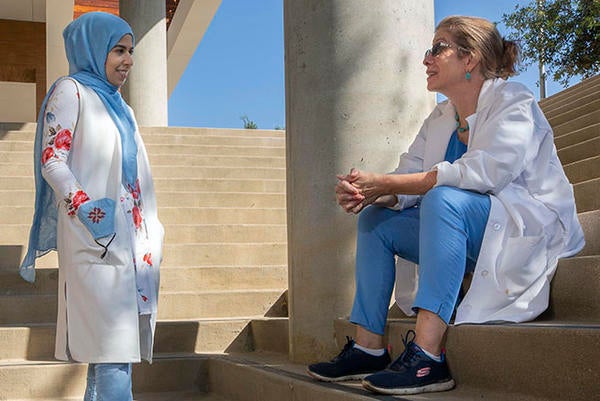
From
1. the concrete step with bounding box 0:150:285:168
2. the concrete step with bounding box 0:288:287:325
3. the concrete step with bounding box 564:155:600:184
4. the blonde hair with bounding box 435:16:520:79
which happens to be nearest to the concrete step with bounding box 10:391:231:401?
the concrete step with bounding box 0:288:287:325

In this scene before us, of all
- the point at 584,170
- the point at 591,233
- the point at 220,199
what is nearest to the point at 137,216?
the point at 591,233

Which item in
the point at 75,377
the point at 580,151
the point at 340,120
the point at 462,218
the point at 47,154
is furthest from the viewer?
the point at 580,151

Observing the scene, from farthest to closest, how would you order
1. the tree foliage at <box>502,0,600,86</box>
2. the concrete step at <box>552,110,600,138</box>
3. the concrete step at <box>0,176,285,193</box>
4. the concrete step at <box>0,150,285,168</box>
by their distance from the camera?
the tree foliage at <box>502,0,600,86</box>, the concrete step at <box>0,150,285,168</box>, the concrete step at <box>0,176,285,193</box>, the concrete step at <box>552,110,600,138</box>

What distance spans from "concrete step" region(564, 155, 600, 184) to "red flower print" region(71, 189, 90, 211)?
3.08 meters

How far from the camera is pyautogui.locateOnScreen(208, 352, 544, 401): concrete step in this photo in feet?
7.81

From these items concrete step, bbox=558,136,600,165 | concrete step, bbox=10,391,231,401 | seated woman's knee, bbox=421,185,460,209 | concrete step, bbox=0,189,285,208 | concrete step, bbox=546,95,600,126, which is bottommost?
concrete step, bbox=10,391,231,401

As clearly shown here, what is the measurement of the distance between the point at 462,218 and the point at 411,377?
49 centimetres

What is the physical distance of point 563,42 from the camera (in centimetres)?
1733

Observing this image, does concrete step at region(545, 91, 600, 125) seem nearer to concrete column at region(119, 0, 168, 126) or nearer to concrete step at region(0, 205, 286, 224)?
concrete step at region(0, 205, 286, 224)

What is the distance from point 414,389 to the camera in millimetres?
2381

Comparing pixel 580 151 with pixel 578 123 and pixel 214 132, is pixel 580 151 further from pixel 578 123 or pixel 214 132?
pixel 214 132

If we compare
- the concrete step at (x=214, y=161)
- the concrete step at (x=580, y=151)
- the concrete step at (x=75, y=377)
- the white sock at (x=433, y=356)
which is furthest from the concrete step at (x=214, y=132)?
the white sock at (x=433, y=356)

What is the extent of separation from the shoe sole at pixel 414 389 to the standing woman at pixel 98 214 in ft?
2.38

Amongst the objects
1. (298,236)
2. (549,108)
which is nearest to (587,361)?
(298,236)
